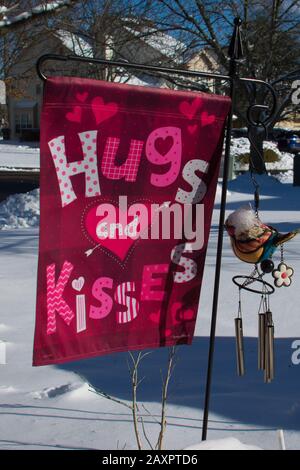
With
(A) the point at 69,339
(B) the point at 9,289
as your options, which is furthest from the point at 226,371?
(B) the point at 9,289

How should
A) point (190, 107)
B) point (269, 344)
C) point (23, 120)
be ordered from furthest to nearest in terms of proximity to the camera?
point (23, 120) < point (269, 344) < point (190, 107)

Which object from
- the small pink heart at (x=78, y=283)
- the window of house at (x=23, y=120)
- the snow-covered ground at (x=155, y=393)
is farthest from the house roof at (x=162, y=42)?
the window of house at (x=23, y=120)

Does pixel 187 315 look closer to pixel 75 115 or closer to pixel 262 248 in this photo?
pixel 262 248

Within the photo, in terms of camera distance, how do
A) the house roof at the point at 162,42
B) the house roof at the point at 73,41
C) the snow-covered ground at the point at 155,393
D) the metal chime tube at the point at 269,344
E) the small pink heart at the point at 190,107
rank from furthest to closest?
1. the house roof at the point at 162,42
2. the house roof at the point at 73,41
3. the snow-covered ground at the point at 155,393
4. the metal chime tube at the point at 269,344
5. the small pink heart at the point at 190,107

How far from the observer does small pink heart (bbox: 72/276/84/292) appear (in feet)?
9.43

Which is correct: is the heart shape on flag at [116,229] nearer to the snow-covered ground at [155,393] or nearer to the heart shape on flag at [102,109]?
the heart shape on flag at [102,109]

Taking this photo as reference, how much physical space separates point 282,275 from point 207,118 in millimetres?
813

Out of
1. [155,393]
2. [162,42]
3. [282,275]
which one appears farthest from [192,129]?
[162,42]

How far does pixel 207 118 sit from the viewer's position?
3.05 m

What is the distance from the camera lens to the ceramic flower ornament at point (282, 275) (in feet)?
9.95

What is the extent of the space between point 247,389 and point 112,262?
213 centimetres

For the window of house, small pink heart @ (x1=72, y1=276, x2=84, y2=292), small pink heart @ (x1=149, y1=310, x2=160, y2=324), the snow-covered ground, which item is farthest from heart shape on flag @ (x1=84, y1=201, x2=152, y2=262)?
the window of house

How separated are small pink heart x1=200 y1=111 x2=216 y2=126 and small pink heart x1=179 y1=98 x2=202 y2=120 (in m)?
0.05
